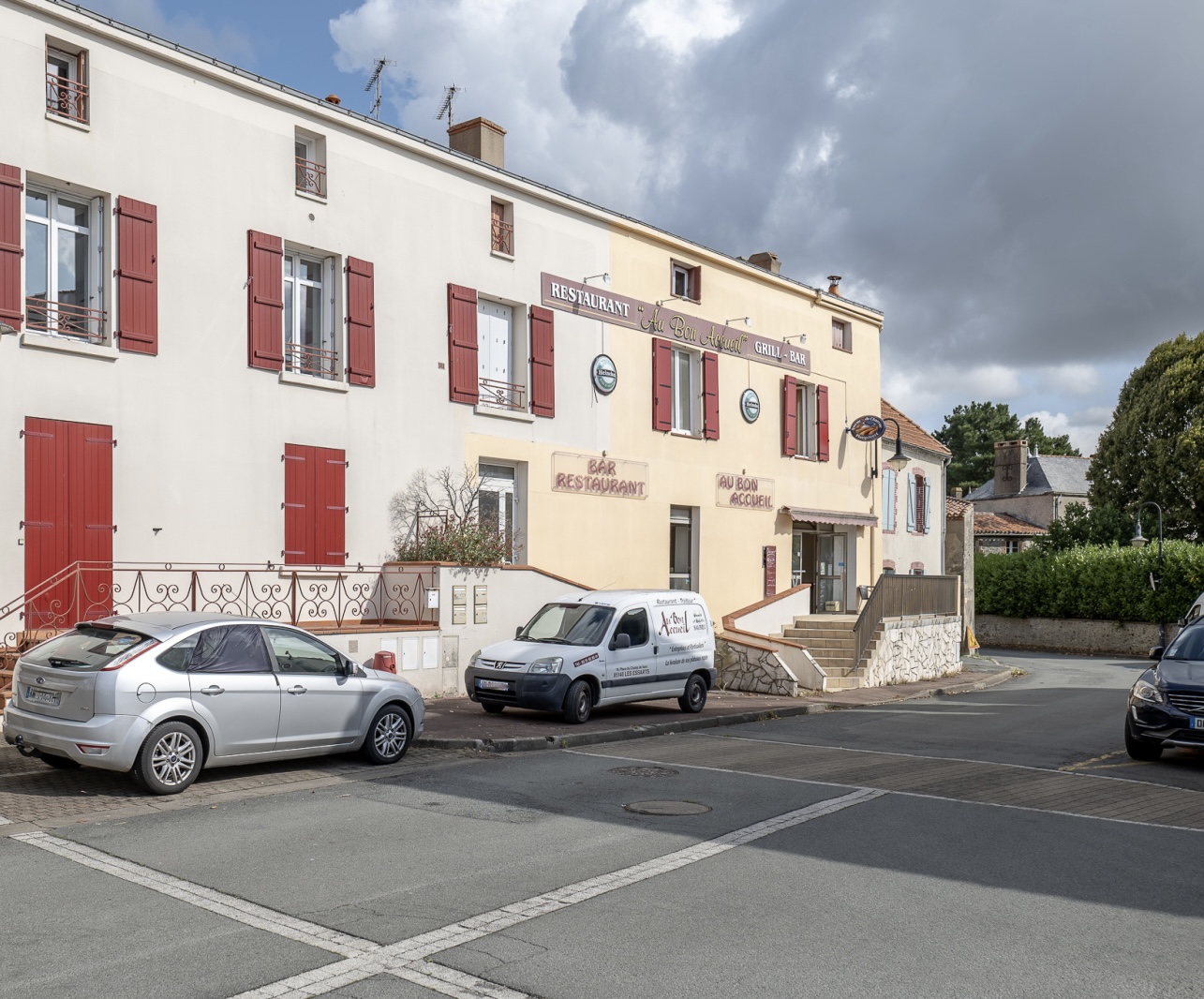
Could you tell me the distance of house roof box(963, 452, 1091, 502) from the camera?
65.9 meters

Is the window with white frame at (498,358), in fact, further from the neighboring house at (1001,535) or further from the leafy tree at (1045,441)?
the leafy tree at (1045,441)

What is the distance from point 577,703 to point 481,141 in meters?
11.3

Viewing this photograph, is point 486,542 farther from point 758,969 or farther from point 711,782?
point 758,969

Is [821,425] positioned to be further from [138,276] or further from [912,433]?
[138,276]

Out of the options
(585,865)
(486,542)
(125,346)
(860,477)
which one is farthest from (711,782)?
(860,477)

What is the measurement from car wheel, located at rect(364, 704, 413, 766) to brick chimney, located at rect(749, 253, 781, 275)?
64.2 feet

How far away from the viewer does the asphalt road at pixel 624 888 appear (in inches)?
214

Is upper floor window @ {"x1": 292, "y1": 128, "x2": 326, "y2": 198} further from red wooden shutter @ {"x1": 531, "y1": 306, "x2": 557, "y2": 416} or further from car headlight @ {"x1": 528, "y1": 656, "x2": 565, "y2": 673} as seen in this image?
car headlight @ {"x1": 528, "y1": 656, "x2": 565, "y2": 673}

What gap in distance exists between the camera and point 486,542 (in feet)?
60.4

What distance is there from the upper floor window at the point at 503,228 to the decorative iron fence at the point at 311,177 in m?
3.63

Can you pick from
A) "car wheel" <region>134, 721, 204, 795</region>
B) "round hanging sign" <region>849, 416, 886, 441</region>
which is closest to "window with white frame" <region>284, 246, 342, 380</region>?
"car wheel" <region>134, 721, 204, 795</region>

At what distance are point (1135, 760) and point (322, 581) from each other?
1119 centimetres

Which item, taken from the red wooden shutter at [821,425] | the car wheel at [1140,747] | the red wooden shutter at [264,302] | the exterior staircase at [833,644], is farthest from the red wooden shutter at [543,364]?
the car wheel at [1140,747]

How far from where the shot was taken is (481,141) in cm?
2138
